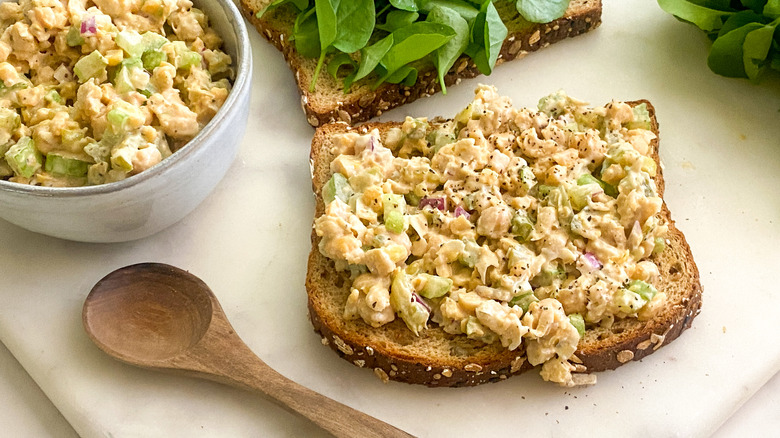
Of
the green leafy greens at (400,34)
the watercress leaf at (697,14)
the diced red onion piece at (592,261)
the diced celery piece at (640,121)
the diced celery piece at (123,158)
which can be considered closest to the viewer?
the diced celery piece at (123,158)

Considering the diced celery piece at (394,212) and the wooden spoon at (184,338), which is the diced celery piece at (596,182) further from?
the wooden spoon at (184,338)

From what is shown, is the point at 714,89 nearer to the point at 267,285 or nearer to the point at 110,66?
the point at 267,285

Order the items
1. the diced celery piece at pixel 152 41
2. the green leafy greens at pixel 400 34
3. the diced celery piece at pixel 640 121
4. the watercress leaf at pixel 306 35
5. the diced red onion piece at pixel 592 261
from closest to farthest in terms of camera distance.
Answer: the diced red onion piece at pixel 592 261, the diced celery piece at pixel 152 41, the diced celery piece at pixel 640 121, the green leafy greens at pixel 400 34, the watercress leaf at pixel 306 35

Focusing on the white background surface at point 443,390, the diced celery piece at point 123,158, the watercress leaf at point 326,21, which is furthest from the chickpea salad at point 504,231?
the diced celery piece at point 123,158

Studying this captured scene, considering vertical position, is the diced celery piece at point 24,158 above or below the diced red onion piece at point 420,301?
above

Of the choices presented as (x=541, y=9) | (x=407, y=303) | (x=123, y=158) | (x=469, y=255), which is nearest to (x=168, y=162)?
(x=123, y=158)

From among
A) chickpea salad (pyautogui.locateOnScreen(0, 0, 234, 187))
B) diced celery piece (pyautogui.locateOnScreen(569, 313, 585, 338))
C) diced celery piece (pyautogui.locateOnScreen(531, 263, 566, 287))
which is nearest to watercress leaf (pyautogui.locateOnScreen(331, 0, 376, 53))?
chickpea salad (pyautogui.locateOnScreen(0, 0, 234, 187))

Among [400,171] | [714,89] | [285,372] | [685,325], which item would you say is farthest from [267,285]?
[714,89]

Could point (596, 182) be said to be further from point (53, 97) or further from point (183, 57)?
point (53, 97)
